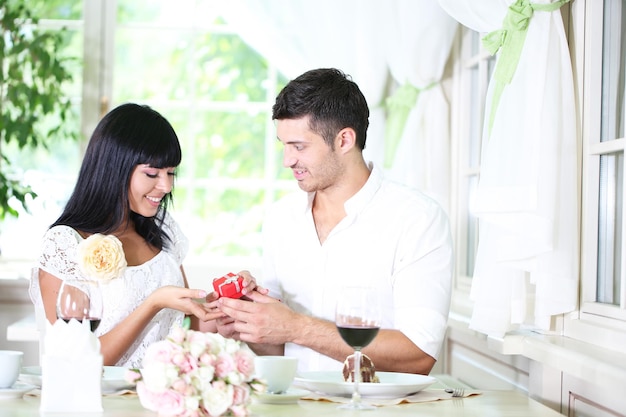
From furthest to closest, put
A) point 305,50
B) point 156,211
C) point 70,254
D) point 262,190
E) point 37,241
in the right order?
1. point 262,190
2. point 37,241
3. point 305,50
4. point 156,211
5. point 70,254

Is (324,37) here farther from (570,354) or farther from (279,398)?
(279,398)

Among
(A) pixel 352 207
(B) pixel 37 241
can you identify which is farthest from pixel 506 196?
(B) pixel 37 241

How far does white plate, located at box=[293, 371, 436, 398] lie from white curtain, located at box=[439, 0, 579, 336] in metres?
0.56

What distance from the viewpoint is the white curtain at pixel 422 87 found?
359 centimetres

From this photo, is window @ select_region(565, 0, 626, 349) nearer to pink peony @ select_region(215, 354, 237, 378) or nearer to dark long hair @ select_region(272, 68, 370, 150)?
dark long hair @ select_region(272, 68, 370, 150)

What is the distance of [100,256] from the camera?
7.58 feet

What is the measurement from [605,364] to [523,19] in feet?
3.27

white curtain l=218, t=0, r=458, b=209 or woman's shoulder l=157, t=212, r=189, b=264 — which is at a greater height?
white curtain l=218, t=0, r=458, b=209

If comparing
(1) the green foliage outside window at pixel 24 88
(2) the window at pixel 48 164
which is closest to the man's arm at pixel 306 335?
(1) the green foliage outside window at pixel 24 88

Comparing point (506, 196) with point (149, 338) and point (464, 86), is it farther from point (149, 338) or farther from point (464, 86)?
point (464, 86)

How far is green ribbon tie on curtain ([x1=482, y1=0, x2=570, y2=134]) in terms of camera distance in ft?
7.95

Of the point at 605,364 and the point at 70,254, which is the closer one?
the point at 605,364

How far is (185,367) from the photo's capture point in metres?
1.47

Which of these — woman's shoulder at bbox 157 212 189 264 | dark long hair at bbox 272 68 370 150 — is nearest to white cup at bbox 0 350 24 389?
woman's shoulder at bbox 157 212 189 264
